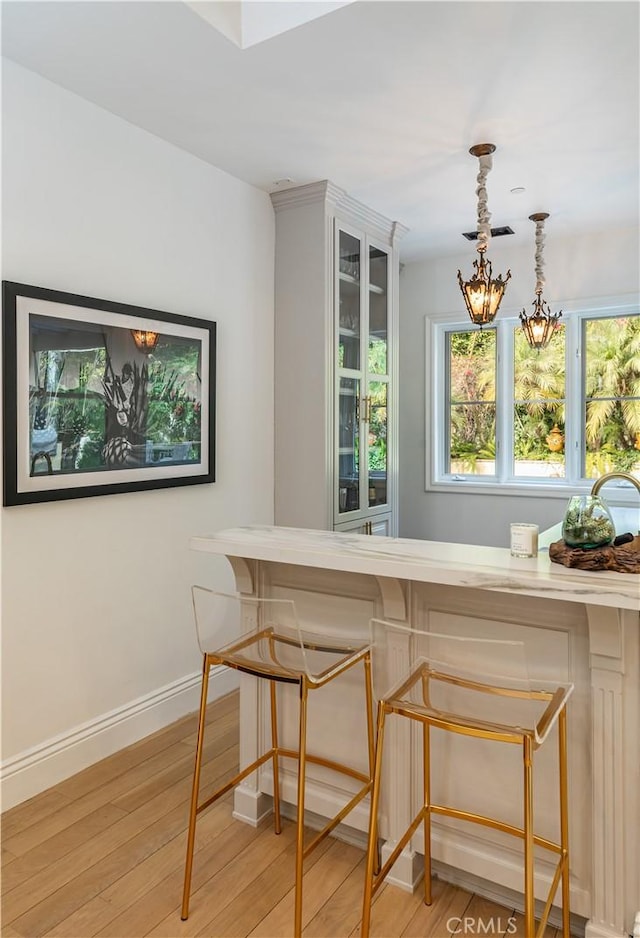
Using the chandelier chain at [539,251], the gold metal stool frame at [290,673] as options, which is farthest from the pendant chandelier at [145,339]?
the chandelier chain at [539,251]

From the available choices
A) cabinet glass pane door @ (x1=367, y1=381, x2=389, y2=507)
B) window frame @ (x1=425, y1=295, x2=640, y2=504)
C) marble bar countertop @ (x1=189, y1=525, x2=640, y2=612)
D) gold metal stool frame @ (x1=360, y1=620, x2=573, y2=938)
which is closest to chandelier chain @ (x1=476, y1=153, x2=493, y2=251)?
cabinet glass pane door @ (x1=367, y1=381, x2=389, y2=507)

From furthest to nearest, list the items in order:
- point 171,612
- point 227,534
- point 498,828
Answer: point 171,612
point 227,534
point 498,828

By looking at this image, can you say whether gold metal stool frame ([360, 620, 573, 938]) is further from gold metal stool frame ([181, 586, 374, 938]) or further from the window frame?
the window frame

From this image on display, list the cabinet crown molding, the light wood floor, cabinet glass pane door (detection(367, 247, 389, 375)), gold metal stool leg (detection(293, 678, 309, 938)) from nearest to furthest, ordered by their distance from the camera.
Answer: gold metal stool leg (detection(293, 678, 309, 938)) < the light wood floor < the cabinet crown molding < cabinet glass pane door (detection(367, 247, 389, 375))

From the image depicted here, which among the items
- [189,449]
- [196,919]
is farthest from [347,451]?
[196,919]

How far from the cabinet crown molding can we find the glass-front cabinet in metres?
0.10

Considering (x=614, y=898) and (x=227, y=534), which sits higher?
(x=227, y=534)

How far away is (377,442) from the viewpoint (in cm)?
414

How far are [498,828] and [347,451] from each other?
2384mm

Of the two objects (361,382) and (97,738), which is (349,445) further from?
(97,738)

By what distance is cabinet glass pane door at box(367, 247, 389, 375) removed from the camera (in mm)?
4043

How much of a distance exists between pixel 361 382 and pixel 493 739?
2.71 meters

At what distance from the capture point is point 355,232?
12.7 feet

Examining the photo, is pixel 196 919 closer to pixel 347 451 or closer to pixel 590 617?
pixel 590 617
